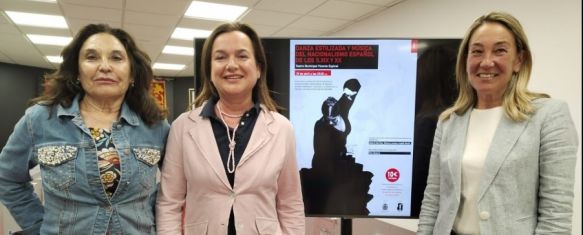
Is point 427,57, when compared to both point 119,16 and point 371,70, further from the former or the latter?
point 119,16

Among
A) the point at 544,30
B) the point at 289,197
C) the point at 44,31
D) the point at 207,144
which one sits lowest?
the point at 289,197

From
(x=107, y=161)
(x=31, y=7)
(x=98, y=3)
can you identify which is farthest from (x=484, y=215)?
(x=31, y=7)

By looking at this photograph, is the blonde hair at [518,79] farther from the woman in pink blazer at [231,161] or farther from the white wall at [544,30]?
the white wall at [544,30]

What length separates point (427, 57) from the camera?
192cm

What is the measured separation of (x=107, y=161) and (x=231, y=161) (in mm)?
457

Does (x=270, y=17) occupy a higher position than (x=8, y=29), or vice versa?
(x=270, y=17)

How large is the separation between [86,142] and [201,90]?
56 centimetres

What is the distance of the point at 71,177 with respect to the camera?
1432 mm

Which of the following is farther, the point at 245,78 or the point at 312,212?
the point at 312,212

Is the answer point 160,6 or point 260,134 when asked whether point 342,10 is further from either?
point 260,134

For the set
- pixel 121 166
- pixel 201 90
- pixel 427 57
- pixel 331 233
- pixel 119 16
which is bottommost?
pixel 331 233

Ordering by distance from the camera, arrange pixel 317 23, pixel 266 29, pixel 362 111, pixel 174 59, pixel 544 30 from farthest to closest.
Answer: pixel 174 59 → pixel 266 29 → pixel 317 23 → pixel 544 30 → pixel 362 111

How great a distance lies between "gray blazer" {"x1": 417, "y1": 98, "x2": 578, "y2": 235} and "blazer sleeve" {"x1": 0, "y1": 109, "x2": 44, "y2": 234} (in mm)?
1596

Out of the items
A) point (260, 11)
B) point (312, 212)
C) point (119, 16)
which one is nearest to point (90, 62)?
point (312, 212)
